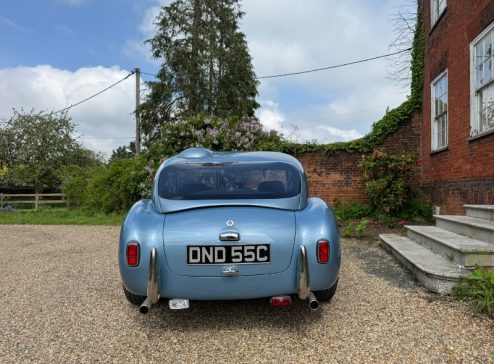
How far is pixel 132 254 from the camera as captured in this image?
117 inches

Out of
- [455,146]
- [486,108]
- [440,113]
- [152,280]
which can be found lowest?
[152,280]

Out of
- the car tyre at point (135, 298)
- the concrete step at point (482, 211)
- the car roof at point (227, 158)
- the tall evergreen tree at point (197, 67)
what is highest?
the tall evergreen tree at point (197, 67)

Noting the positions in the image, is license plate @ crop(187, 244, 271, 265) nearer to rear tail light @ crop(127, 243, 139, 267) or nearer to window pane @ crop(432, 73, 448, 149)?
rear tail light @ crop(127, 243, 139, 267)

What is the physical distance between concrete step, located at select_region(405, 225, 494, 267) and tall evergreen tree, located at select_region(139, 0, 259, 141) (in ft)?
63.3

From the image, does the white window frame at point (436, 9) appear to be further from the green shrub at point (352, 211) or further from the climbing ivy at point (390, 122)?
the green shrub at point (352, 211)

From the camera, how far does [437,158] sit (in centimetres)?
916

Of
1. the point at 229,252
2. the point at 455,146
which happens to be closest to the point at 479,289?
the point at 229,252

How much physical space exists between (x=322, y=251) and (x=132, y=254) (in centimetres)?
141

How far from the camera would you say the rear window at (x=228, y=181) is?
3.42 metres

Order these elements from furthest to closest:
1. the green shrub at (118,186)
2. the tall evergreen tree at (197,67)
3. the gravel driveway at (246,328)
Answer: the tall evergreen tree at (197,67), the green shrub at (118,186), the gravel driveway at (246,328)

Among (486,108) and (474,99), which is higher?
(474,99)

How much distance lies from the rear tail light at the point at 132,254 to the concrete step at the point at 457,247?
3.14m

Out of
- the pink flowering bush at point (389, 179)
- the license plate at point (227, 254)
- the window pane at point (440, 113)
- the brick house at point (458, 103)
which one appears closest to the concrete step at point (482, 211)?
the brick house at point (458, 103)

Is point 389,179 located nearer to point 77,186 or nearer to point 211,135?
point 211,135
